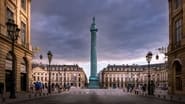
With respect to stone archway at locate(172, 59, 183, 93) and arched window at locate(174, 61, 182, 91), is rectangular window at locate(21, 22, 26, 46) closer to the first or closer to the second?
stone archway at locate(172, 59, 183, 93)

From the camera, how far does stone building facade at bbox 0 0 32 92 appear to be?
46281 mm

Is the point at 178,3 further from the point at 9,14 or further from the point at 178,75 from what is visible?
the point at 9,14

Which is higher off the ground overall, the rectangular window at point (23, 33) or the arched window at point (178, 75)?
the rectangular window at point (23, 33)

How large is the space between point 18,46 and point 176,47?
23192mm

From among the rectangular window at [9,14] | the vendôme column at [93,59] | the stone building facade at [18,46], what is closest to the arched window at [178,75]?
the stone building facade at [18,46]

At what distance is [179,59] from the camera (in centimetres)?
5453

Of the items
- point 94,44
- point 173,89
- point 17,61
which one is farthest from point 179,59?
point 94,44

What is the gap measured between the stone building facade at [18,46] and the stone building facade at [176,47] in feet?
74.9

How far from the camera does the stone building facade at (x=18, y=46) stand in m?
46.3

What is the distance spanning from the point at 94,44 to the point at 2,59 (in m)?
112

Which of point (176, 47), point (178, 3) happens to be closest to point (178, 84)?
point (176, 47)

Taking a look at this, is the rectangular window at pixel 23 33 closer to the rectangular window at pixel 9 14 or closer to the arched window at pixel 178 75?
the rectangular window at pixel 9 14

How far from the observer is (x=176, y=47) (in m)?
57.7

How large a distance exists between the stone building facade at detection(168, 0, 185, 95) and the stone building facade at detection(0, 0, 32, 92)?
22844 mm
